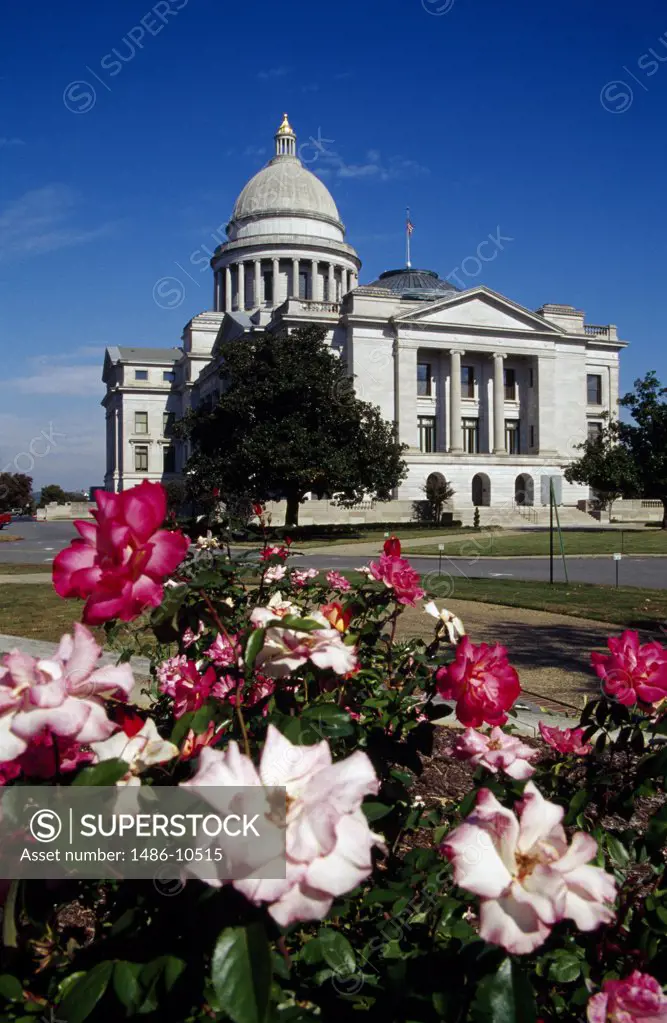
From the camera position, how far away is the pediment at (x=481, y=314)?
6450cm

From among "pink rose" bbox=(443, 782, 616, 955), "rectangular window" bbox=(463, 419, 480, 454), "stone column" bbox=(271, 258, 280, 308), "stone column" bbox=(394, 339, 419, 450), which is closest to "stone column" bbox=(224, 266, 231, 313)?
"stone column" bbox=(271, 258, 280, 308)

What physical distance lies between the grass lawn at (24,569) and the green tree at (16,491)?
51.0 metres

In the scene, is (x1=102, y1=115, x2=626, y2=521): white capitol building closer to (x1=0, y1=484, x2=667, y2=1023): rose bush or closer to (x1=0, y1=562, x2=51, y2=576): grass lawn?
(x1=0, y1=562, x2=51, y2=576): grass lawn

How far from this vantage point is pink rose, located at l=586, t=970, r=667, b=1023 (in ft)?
5.23

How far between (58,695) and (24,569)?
2288 centimetres

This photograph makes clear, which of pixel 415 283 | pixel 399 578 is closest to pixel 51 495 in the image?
pixel 415 283

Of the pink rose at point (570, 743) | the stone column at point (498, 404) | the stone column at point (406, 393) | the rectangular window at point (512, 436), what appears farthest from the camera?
the rectangular window at point (512, 436)

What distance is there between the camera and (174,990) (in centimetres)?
151

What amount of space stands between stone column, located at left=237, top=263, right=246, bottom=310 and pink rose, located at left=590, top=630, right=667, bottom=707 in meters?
85.7

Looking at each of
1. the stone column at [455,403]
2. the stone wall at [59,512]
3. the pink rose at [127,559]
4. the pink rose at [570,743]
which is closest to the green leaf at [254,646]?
the pink rose at [127,559]

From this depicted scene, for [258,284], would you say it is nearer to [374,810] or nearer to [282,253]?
[282,253]

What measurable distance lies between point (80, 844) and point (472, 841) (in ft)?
2.54

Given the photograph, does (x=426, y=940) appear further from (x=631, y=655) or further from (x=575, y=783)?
(x=575, y=783)

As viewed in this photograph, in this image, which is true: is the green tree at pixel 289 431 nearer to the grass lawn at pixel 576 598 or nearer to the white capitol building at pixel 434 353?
the white capitol building at pixel 434 353
